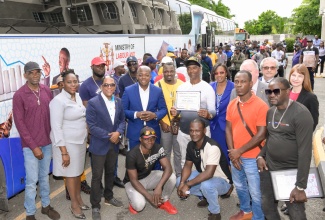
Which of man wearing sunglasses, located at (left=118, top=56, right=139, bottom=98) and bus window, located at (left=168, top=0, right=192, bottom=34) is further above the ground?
bus window, located at (left=168, top=0, right=192, bottom=34)

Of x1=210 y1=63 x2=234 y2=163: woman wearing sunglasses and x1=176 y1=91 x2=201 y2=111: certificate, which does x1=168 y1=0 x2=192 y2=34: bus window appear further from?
x1=176 y1=91 x2=201 y2=111: certificate

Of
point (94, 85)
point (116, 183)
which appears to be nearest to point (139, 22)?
point (94, 85)

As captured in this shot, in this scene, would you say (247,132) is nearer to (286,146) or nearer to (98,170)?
(286,146)

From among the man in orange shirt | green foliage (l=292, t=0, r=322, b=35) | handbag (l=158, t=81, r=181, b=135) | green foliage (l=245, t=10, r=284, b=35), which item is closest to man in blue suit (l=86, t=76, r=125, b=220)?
handbag (l=158, t=81, r=181, b=135)

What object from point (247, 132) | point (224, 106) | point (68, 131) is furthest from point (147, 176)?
point (247, 132)

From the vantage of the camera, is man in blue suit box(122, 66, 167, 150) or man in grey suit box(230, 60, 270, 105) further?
man in blue suit box(122, 66, 167, 150)

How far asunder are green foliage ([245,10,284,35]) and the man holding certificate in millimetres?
83988

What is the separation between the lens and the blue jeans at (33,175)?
4.20 metres

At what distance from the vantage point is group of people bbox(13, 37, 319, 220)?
11.8 feet

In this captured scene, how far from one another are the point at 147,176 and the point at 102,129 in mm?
1058

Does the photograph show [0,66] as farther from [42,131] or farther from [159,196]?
[159,196]

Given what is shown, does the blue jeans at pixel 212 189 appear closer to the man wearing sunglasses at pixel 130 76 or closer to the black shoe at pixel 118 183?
the black shoe at pixel 118 183

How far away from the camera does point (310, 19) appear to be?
47.0 metres

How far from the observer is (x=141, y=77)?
4867 mm
